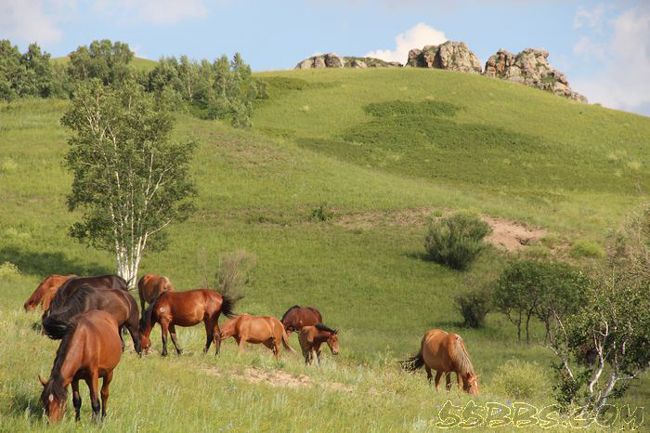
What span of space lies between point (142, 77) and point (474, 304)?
283 feet

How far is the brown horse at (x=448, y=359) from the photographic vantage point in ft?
42.9

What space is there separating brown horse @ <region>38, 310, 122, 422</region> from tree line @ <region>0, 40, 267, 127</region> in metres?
77.6

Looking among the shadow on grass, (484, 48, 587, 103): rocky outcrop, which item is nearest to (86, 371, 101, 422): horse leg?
the shadow on grass

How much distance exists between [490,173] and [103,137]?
4819cm

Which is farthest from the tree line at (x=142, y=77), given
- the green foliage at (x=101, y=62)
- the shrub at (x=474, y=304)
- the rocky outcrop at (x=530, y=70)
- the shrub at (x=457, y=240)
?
the rocky outcrop at (x=530, y=70)

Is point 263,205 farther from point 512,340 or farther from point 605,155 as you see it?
point 605,155

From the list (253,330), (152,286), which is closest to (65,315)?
(253,330)

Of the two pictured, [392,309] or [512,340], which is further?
[392,309]

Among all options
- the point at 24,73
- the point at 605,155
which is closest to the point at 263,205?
the point at 605,155

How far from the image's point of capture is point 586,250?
40.2 m

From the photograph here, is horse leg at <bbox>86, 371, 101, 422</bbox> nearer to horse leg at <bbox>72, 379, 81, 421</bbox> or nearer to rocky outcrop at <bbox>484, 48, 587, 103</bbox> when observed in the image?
horse leg at <bbox>72, 379, 81, 421</bbox>

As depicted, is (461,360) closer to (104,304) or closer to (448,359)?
(448,359)

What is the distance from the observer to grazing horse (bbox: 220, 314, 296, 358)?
47.7 feet

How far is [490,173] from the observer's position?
68500mm
